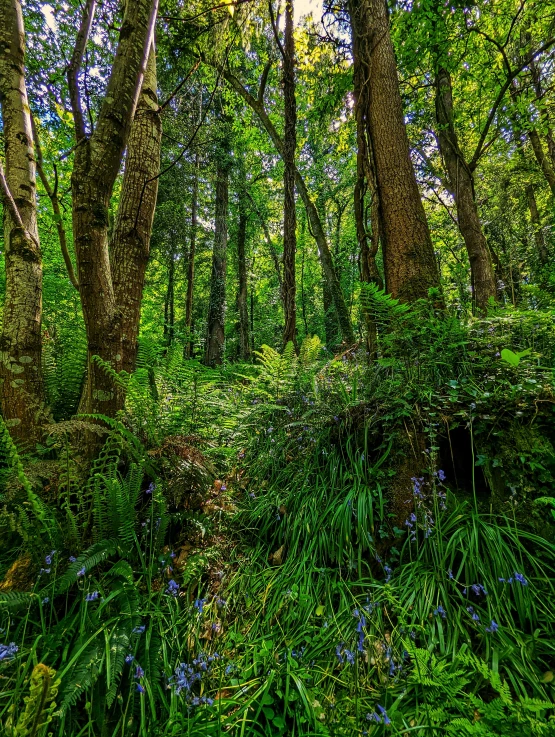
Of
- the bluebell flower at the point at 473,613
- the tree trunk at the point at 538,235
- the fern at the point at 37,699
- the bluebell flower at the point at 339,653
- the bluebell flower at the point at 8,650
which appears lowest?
the bluebell flower at the point at 339,653

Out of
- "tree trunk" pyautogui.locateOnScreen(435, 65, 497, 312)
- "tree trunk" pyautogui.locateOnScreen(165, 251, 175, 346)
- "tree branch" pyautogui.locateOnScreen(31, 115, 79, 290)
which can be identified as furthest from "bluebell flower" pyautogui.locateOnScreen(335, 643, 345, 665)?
"tree trunk" pyautogui.locateOnScreen(165, 251, 175, 346)

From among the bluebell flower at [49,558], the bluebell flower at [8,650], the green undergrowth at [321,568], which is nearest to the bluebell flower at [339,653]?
the green undergrowth at [321,568]

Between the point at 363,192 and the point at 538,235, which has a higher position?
the point at 538,235

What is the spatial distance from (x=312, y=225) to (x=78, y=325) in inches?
219

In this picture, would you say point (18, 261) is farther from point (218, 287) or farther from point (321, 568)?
point (218, 287)

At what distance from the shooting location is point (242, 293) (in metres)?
13.3

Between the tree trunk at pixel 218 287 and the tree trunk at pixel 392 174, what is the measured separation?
7123mm

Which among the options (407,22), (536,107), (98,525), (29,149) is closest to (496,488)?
(98,525)

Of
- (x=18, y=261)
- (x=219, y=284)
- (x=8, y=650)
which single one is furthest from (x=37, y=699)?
(x=219, y=284)

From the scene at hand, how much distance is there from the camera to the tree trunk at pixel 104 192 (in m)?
1.67

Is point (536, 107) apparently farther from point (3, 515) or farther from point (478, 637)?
point (3, 515)

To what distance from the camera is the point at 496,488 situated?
1604 mm

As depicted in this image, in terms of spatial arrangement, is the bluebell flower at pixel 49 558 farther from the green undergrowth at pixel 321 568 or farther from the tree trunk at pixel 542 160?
the tree trunk at pixel 542 160

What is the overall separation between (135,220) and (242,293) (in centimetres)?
1100
